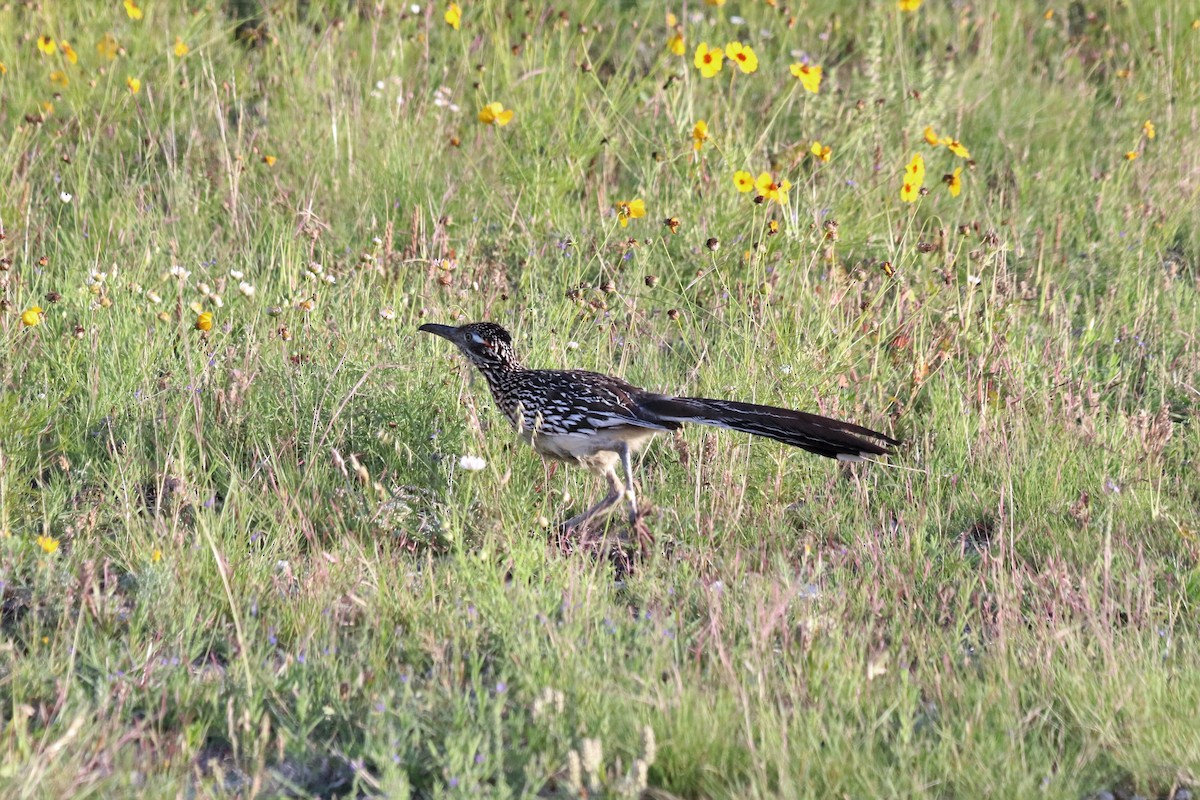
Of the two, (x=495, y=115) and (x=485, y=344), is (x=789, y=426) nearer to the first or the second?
(x=485, y=344)

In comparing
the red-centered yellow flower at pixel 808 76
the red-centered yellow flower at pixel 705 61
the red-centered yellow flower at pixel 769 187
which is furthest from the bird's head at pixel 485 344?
the red-centered yellow flower at pixel 808 76

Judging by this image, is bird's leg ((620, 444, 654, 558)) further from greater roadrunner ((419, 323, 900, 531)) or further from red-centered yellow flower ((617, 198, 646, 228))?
red-centered yellow flower ((617, 198, 646, 228))

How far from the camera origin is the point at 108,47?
6805mm

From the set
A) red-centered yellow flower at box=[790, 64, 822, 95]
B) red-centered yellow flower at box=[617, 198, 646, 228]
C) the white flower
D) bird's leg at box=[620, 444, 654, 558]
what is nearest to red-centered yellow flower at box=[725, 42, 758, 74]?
red-centered yellow flower at box=[790, 64, 822, 95]

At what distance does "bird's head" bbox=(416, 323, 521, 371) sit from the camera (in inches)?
190

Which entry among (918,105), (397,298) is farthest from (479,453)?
(918,105)

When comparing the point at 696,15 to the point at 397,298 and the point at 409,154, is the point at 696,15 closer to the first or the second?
the point at 409,154

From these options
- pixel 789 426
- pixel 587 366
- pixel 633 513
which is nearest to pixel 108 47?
pixel 587 366

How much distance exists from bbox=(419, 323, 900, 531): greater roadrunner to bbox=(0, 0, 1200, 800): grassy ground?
186 mm

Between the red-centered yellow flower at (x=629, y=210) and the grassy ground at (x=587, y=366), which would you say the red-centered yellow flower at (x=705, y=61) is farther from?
the red-centered yellow flower at (x=629, y=210)

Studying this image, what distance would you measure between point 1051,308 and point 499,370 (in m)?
2.46

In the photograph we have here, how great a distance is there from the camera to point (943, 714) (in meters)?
3.48

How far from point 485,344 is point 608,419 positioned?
2.16 feet

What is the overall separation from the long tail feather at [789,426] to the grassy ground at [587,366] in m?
0.34
